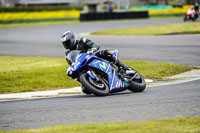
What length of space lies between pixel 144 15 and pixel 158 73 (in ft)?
119

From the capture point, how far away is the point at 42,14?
58344 mm

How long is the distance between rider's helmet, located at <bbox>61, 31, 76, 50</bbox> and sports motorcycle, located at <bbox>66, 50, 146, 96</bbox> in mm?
181

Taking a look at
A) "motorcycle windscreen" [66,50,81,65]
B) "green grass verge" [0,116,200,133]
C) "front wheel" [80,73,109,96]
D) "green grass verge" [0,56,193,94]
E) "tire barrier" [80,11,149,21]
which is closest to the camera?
"green grass verge" [0,116,200,133]

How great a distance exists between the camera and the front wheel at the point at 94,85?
9273 mm

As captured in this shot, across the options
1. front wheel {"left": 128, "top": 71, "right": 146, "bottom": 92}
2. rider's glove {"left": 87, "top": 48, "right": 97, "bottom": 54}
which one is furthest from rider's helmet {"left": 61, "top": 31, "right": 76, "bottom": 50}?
front wheel {"left": 128, "top": 71, "right": 146, "bottom": 92}

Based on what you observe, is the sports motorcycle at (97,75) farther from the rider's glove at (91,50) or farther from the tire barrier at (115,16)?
the tire barrier at (115,16)

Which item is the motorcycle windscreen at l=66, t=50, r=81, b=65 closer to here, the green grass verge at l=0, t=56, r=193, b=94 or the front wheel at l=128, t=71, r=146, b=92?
the front wheel at l=128, t=71, r=146, b=92

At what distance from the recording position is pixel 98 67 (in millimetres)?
9430

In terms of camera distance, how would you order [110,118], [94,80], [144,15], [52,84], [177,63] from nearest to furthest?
[110,118]
[94,80]
[52,84]
[177,63]
[144,15]

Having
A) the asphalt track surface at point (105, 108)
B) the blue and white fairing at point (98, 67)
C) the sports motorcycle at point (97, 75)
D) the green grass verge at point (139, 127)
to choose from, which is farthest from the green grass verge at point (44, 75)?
the green grass verge at point (139, 127)

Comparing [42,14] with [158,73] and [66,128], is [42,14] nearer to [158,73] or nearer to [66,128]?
[158,73]

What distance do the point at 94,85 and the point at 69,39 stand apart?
3.87 feet

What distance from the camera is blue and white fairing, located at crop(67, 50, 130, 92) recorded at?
932 cm

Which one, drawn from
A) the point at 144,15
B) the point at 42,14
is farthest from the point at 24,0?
the point at 144,15
